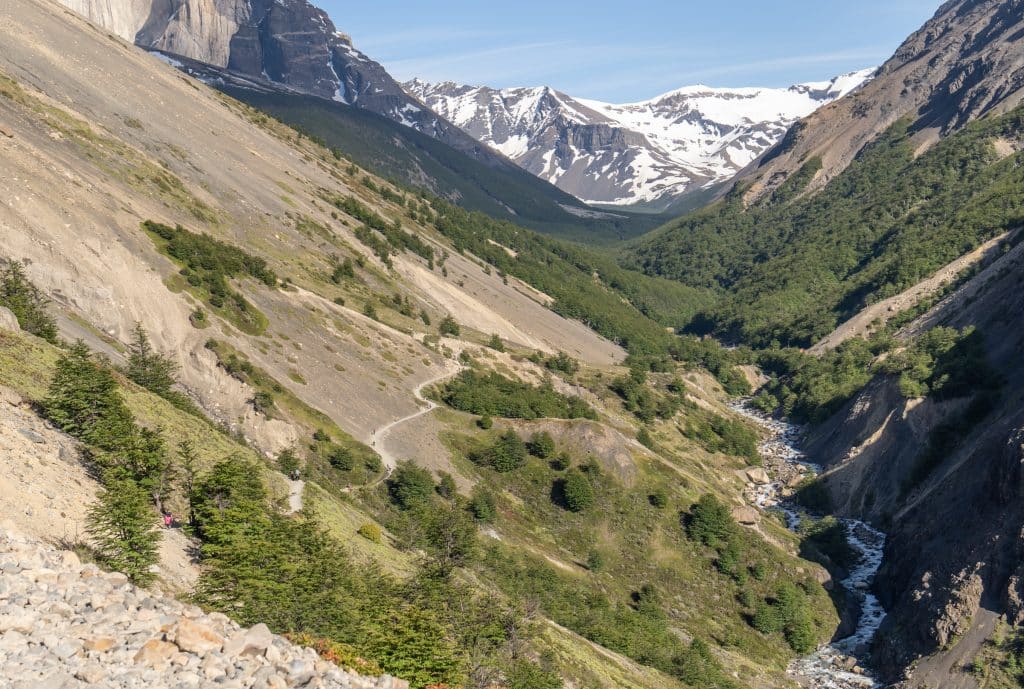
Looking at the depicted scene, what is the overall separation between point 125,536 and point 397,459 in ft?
147

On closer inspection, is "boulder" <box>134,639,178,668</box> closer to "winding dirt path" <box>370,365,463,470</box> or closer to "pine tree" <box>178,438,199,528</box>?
"pine tree" <box>178,438,199,528</box>

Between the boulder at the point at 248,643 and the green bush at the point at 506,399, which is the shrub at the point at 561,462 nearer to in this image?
the green bush at the point at 506,399

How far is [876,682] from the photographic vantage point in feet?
197

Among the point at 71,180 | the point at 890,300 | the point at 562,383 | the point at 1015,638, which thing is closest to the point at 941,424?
the point at 1015,638

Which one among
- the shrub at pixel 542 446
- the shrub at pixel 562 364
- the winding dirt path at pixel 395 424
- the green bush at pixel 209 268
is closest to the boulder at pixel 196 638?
the winding dirt path at pixel 395 424

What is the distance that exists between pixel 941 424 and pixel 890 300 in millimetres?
74736

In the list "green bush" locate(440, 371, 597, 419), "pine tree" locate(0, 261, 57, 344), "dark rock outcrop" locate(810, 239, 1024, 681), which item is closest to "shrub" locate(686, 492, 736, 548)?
"dark rock outcrop" locate(810, 239, 1024, 681)

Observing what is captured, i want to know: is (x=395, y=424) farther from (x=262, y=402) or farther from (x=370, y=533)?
(x=370, y=533)

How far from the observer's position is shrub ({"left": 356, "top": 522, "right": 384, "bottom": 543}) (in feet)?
145

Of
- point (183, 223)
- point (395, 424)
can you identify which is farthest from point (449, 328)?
point (183, 223)

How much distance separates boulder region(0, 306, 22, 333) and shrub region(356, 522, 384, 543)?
22.7 m

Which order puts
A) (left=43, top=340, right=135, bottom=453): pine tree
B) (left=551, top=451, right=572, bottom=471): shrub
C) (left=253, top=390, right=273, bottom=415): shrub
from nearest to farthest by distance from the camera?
1. (left=43, top=340, right=135, bottom=453): pine tree
2. (left=253, top=390, right=273, bottom=415): shrub
3. (left=551, top=451, right=572, bottom=471): shrub

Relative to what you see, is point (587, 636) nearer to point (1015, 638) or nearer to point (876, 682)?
point (876, 682)

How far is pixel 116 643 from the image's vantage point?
17047mm
